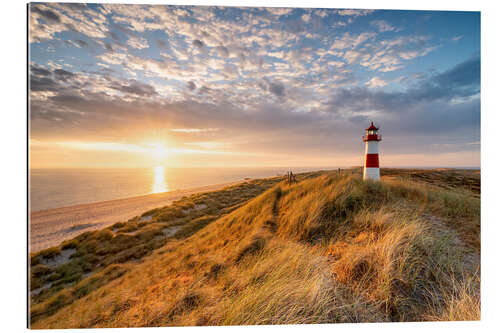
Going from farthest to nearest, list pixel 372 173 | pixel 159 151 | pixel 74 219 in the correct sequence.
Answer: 1. pixel 74 219
2. pixel 372 173
3. pixel 159 151

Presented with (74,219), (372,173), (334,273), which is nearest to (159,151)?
(334,273)

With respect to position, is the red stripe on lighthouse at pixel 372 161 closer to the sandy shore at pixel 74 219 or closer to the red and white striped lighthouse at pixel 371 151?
the red and white striped lighthouse at pixel 371 151

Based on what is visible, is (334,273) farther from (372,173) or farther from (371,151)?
(371,151)

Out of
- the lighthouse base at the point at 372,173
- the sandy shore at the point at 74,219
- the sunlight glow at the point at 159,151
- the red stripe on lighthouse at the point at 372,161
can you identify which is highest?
the sunlight glow at the point at 159,151

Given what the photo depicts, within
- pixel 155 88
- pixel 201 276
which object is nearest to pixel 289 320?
pixel 201 276

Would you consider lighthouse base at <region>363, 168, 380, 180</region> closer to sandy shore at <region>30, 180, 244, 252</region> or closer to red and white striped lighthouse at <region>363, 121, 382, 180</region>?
red and white striped lighthouse at <region>363, 121, 382, 180</region>

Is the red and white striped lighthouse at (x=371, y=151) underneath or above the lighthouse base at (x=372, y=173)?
above

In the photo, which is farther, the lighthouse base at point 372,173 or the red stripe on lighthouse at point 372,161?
the red stripe on lighthouse at point 372,161

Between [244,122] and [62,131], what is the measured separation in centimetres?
387

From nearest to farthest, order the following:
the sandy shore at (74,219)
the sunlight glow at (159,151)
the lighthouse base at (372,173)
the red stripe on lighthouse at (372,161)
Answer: the sunlight glow at (159,151) → the lighthouse base at (372,173) → the red stripe on lighthouse at (372,161) → the sandy shore at (74,219)

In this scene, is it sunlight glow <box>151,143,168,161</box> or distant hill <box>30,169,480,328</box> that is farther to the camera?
sunlight glow <box>151,143,168,161</box>

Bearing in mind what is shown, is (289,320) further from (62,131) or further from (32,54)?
(32,54)

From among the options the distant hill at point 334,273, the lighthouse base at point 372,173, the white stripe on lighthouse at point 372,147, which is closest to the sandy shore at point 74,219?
the distant hill at point 334,273

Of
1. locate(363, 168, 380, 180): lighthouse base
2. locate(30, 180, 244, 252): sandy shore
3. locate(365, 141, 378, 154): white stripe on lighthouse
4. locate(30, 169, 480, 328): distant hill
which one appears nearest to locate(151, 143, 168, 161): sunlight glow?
locate(30, 169, 480, 328): distant hill
